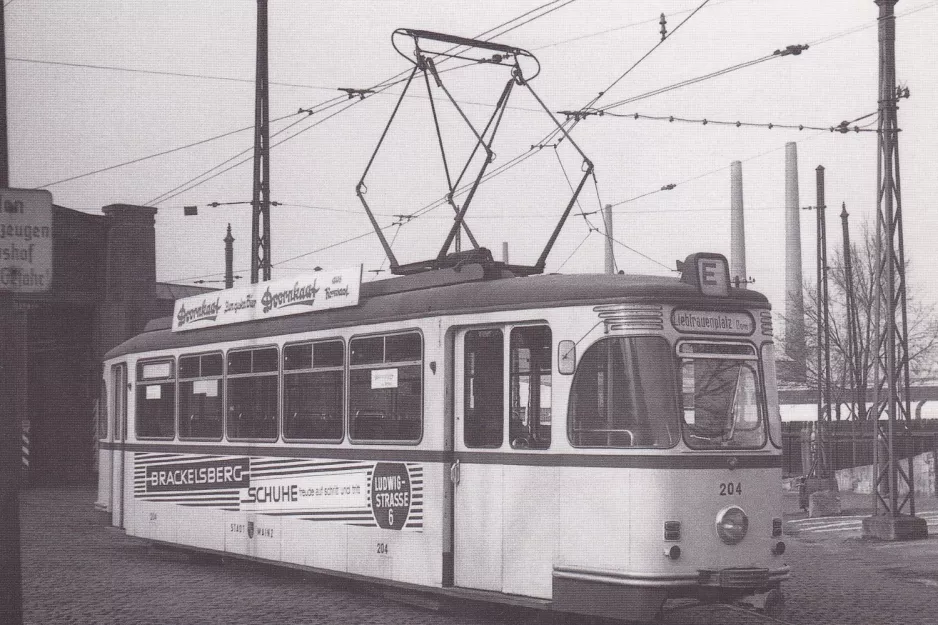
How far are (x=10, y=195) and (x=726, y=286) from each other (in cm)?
519

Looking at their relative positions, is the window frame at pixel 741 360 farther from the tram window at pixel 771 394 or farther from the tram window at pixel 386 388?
the tram window at pixel 386 388

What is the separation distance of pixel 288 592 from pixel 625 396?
4.77 metres

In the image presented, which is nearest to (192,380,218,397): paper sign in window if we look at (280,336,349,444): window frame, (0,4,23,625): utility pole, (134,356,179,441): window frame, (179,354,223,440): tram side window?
(179,354,223,440): tram side window

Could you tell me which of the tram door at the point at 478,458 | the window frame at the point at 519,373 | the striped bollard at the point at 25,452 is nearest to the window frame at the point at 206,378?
the tram door at the point at 478,458

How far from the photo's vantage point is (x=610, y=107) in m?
18.1

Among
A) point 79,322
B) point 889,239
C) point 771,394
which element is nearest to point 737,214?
point 79,322

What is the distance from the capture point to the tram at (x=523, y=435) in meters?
9.55

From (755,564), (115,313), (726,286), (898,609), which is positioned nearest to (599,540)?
(755,564)

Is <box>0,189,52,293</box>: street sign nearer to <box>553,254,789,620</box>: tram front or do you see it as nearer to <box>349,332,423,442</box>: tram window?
<box>349,332,423,442</box>: tram window

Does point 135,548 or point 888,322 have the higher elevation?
point 888,322

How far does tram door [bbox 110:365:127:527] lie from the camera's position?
54.1 feet

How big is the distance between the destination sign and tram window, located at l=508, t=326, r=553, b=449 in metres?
1.01

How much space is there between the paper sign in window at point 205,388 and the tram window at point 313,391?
5.20 ft

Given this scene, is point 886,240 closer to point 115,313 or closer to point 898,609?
point 898,609
